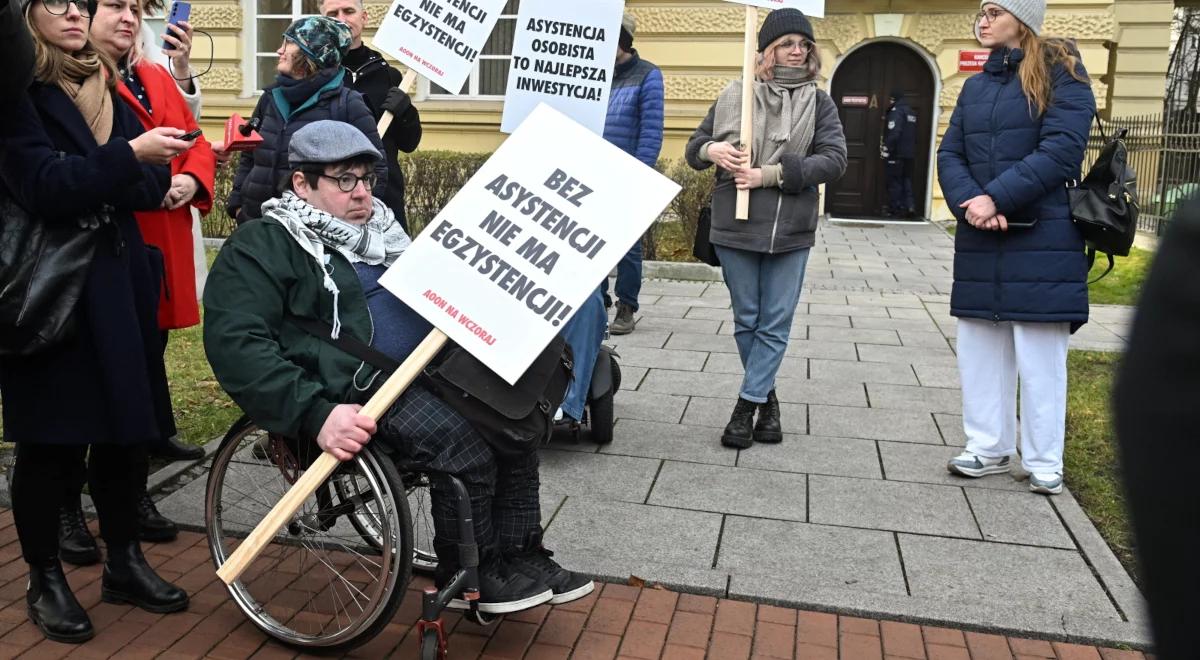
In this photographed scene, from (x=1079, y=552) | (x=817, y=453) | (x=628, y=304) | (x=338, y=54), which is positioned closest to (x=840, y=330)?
(x=628, y=304)

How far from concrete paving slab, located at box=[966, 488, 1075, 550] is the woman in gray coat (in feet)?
3.36

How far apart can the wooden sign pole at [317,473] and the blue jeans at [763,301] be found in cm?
228

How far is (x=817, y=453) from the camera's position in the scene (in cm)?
494

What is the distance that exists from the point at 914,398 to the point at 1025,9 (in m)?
2.36

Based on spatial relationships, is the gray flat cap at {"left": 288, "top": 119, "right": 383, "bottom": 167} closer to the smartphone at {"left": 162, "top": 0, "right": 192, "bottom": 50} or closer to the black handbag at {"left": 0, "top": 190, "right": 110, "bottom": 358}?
the black handbag at {"left": 0, "top": 190, "right": 110, "bottom": 358}

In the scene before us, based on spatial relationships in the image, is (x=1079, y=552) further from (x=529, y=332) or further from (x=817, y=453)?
(x=529, y=332)

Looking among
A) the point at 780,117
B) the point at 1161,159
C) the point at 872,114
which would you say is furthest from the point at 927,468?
the point at 872,114

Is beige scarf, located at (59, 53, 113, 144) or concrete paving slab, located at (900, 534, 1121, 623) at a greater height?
beige scarf, located at (59, 53, 113, 144)

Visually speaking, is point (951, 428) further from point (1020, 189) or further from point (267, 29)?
point (267, 29)

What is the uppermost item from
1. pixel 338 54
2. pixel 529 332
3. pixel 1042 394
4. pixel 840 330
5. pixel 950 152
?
pixel 338 54

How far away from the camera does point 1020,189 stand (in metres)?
4.17

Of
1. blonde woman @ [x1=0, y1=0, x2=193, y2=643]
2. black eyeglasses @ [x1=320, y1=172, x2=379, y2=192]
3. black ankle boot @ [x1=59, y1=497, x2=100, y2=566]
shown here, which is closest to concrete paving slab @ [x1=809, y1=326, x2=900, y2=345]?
black eyeglasses @ [x1=320, y1=172, x2=379, y2=192]

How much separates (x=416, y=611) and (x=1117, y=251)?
287 centimetres

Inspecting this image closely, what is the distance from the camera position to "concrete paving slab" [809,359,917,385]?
632 cm
